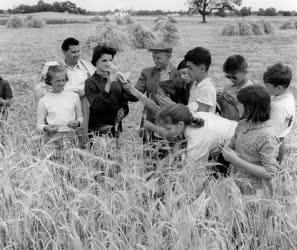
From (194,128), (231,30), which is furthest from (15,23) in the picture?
(194,128)

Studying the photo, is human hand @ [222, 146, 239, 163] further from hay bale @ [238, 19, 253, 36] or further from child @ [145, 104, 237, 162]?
hay bale @ [238, 19, 253, 36]

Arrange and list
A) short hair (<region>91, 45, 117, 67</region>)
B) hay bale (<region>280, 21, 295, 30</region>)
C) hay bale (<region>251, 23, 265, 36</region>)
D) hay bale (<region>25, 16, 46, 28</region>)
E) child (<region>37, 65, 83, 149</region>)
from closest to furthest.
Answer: child (<region>37, 65, 83, 149</region>) → short hair (<region>91, 45, 117, 67</region>) → hay bale (<region>251, 23, 265, 36</region>) → hay bale (<region>280, 21, 295, 30</region>) → hay bale (<region>25, 16, 46, 28</region>)

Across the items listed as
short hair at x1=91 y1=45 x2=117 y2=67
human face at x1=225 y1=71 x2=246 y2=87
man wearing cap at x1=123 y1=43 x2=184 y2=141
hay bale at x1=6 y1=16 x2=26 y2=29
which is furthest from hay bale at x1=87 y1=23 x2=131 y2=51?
human face at x1=225 y1=71 x2=246 y2=87

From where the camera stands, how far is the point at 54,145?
389 centimetres

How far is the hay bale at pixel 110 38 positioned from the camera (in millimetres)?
15711

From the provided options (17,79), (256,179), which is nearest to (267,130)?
(256,179)

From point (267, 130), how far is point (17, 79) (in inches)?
295

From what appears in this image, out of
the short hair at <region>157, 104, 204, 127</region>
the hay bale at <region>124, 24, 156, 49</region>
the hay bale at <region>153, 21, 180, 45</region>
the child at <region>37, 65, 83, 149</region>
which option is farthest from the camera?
the hay bale at <region>153, 21, 180, 45</region>

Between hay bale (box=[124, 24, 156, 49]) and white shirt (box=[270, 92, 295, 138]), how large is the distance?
13248mm

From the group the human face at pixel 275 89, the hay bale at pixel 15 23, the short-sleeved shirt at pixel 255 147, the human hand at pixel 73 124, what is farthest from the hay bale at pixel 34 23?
the short-sleeved shirt at pixel 255 147

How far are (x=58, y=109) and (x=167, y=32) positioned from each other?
14.8 meters

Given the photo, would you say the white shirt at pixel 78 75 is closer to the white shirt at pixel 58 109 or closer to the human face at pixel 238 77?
the white shirt at pixel 58 109

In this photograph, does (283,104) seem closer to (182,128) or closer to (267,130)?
(267,130)

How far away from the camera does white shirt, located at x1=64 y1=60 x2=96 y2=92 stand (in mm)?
4453
